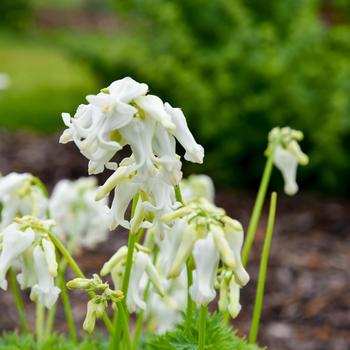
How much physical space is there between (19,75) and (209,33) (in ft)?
24.5

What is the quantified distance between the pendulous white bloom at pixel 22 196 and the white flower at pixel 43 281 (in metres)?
0.38

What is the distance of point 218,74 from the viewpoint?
262 inches

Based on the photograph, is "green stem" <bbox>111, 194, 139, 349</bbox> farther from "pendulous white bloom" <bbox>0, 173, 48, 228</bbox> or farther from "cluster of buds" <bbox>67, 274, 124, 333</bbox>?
"pendulous white bloom" <bbox>0, 173, 48, 228</bbox>

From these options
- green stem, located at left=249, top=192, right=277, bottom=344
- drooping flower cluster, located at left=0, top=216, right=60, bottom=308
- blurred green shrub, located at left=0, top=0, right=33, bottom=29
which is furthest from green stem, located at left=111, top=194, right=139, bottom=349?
blurred green shrub, located at left=0, top=0, right=33, bottom=29

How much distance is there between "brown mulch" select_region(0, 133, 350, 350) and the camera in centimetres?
433

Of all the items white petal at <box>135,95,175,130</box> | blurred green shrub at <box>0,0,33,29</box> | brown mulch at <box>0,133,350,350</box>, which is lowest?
white petal at <box>135,95,175,130</box>

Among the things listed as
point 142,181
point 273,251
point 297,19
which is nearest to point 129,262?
point 142,181

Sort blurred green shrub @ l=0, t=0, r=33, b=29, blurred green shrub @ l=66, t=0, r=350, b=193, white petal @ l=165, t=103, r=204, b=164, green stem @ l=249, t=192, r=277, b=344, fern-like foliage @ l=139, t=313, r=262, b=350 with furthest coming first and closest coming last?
blurred green shrub @ l=0, t=0, r=33, b=29 < blurred green shrub @ l=66, t=0, r=350, b=193 < green stem @ l=249, t=192, r=277, b=344 < fern-like foliage @ l=139, t=313, r=262, b=350 < white petal @ l=165, t=103, r=204, b=164

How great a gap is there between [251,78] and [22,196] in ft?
14.5

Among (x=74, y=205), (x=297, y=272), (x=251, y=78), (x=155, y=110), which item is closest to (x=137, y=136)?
(x=155, y=110)

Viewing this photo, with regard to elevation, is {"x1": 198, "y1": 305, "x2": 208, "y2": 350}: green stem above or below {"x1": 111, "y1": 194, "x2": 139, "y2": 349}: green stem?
below

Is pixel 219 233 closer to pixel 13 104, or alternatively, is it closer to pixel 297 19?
pixel 297 19

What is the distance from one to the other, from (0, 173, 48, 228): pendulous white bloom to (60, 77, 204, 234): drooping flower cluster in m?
0.70

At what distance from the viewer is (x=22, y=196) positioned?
2.23 meters
